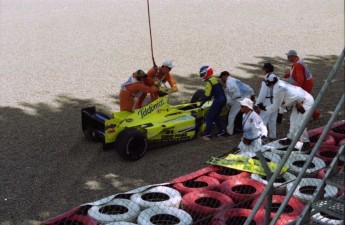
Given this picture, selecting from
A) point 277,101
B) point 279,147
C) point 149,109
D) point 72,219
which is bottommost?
point 72,219

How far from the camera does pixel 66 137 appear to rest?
11203mm

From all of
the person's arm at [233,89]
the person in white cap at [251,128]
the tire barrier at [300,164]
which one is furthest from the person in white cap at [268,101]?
the tire barrier at [300,164]

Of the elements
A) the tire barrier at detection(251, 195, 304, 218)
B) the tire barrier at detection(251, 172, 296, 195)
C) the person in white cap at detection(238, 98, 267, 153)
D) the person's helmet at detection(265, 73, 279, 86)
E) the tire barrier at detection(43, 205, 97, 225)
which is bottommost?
the tire barrier at detection(251, 195, 304, 218)

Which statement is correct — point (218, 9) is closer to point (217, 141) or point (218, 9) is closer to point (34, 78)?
point (34, 78)

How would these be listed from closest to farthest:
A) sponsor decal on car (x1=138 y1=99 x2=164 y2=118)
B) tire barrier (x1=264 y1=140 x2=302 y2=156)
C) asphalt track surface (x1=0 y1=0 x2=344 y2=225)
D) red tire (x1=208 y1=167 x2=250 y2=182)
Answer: red tire (x1=208 y1=167 x2=250 y2=182) < asphalt track surface (x1=0 y1=0 x2=344 y2=225) < tire barrier (x1=264 y1=140 x2=302 y2=156) < sponsor decal on car (x1=138 y1=99 x2=164 y2=118)

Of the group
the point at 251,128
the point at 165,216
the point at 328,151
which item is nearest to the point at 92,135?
the point at 251,128

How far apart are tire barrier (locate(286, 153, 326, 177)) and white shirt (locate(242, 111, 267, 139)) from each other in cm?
69

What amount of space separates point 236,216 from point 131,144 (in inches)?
117

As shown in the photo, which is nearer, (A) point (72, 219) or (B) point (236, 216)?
(A) point (72, 219)

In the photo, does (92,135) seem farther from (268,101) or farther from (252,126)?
(268,101)

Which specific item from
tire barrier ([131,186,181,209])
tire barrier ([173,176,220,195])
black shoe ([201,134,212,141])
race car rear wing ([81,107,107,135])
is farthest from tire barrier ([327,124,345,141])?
race car rear wing ([81,107,107,135])

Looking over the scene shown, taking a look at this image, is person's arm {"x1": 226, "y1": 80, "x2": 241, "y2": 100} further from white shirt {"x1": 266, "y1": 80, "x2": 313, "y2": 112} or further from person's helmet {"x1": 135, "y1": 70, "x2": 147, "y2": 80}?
person's helmet {"x1": 135, "y1": 70, "x2": 147, "y2": 80}

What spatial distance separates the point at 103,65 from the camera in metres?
16.1

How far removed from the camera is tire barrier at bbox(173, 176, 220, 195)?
8422 mm
